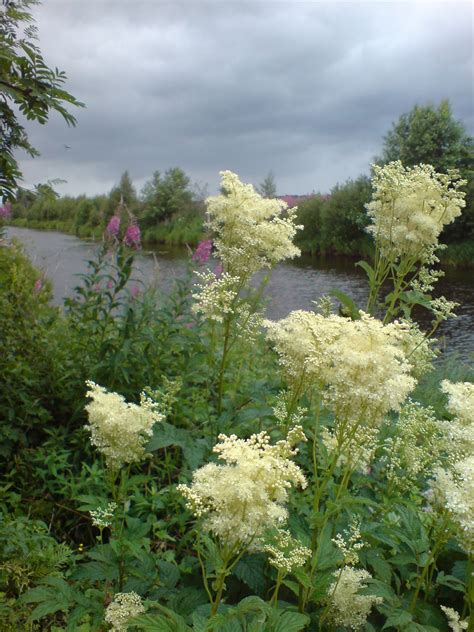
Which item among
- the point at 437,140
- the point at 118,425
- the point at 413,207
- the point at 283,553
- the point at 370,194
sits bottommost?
the point at 283,553

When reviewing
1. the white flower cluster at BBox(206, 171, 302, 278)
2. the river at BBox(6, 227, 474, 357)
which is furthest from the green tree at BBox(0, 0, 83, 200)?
the river at BBox(6, 227, 474, 357)

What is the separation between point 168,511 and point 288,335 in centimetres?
180

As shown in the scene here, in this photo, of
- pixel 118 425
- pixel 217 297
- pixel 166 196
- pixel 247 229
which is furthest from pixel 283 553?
pixel 166 196

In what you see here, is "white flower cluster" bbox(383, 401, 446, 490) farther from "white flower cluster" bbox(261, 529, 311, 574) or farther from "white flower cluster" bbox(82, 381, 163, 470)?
"white flower cluster" bbox(82, 381, 163, 470)

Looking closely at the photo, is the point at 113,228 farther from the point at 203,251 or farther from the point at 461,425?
A: the point at 461,425

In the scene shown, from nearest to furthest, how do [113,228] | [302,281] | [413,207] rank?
1. [413,207]
2. [113,228]
3. [302,281]

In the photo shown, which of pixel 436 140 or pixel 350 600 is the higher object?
pixel 436 140

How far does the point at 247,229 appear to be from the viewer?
2990mm

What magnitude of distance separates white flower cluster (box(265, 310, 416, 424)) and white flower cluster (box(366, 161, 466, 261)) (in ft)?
4.32

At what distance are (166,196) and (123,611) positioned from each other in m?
37.7

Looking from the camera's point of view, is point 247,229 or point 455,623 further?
point 247,229

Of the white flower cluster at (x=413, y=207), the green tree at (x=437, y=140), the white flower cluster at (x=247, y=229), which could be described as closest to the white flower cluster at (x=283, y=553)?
the white flower cluster at (x=247, y=229)

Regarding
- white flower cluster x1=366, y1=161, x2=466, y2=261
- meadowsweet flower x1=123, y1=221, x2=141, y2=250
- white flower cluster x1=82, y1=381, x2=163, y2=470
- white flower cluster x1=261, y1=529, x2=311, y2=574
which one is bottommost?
white flower cluster x1=261, y1=529, x2=311, y2=574

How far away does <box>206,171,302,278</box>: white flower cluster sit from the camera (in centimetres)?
298
